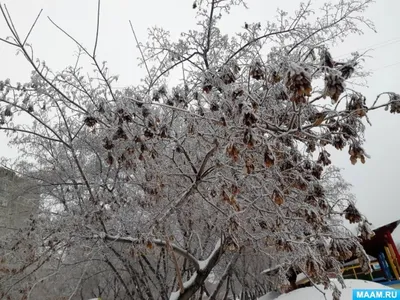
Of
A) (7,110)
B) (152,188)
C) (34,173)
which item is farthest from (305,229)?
(34,173)

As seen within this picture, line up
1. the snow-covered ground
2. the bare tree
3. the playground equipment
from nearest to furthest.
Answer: the bare tree, the snow-covered ground, the playground equipment

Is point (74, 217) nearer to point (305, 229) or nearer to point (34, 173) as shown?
point (34, 173)

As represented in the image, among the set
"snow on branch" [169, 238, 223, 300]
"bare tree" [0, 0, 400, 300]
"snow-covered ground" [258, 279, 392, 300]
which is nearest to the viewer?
"bare tree" [0, 0, 400, 300]

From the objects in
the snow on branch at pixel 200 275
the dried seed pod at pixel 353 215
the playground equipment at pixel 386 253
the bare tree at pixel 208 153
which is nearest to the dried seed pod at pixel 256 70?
the bare tree at pixel 208 153

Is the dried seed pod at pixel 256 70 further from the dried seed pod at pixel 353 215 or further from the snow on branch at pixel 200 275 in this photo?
the snow on branch at pixel 200 275

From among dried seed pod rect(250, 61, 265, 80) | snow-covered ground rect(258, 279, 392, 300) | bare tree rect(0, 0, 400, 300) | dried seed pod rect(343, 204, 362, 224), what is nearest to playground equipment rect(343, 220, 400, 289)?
snow-covered ground rect(258, 279, 392, 300)

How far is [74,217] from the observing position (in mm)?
5273

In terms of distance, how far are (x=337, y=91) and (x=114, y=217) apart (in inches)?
187

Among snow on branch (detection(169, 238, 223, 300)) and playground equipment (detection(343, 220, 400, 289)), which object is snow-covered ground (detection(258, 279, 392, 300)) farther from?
playground equipment (detection(343, 220, 400, 289))

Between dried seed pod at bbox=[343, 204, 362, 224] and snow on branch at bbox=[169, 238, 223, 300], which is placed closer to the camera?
dried seed pod at bbox=[343, 204, 362, 224]

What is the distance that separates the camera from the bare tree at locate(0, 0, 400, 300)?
2727 mm

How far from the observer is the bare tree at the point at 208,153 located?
8.95 ft

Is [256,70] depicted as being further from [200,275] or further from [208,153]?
[200,275]

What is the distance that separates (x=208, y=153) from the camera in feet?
11.4
